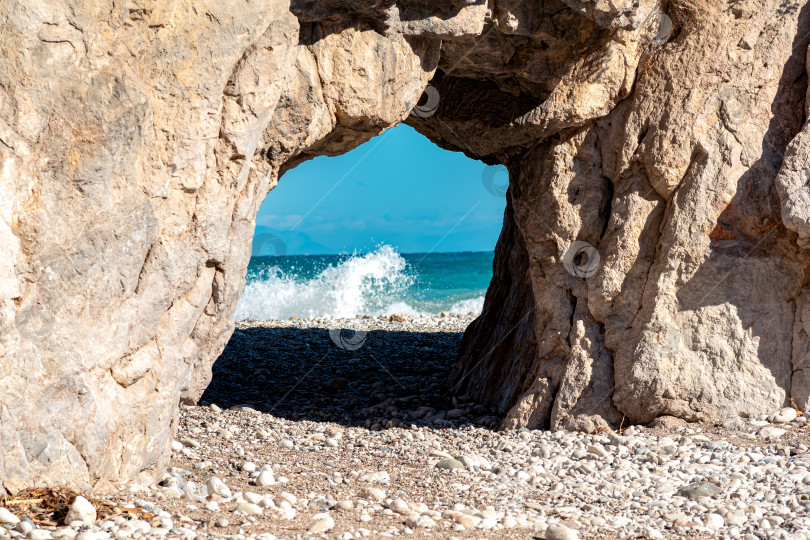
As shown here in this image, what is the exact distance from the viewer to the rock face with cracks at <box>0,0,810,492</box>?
425 cm

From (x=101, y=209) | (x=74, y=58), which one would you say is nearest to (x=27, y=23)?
(x=74, y=58)

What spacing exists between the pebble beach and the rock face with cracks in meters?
0.43

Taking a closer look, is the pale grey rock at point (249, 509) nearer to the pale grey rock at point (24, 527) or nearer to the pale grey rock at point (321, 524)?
the pale grey rock at point (321, 524)

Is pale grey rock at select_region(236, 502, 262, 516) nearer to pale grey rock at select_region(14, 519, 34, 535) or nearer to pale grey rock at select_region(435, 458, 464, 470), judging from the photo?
pale grey rock at select_region(14, 519, 34, 535)

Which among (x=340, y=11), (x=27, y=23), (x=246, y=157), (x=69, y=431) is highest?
(x=340, y=11)

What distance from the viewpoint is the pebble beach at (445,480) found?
433 centimetres

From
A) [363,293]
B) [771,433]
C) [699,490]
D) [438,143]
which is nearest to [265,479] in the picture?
[699,490]

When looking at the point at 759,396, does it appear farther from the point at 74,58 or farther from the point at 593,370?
the point at 74,58

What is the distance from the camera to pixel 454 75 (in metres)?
7.74

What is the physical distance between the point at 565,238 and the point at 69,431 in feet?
16.1

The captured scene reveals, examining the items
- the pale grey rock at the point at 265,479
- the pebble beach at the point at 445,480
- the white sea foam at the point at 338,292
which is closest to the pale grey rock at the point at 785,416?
the pebble beach at the point at 445,480

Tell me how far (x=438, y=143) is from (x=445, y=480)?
4.83 meters

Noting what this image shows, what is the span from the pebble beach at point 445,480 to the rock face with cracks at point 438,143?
43 cm

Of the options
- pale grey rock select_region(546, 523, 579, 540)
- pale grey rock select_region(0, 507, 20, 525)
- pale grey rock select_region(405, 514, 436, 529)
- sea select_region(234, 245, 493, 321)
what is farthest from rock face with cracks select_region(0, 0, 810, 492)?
sea select_region(234, 245, 493, 321)
